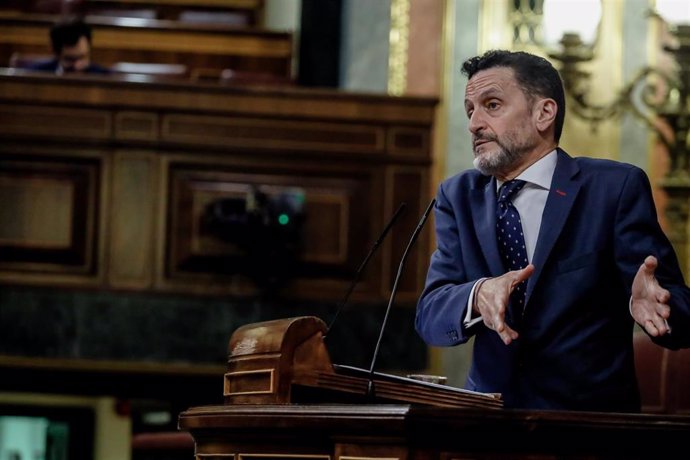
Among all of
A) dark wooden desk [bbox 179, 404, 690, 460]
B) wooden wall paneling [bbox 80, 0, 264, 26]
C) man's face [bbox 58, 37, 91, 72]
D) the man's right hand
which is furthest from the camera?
wooden wall paneling [bbox 80, 0, 264, 26]

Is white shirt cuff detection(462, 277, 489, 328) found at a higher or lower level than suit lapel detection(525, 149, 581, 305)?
lower

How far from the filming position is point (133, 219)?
6.52 m

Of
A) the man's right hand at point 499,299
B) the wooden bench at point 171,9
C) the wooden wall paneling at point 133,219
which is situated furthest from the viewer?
the wooden bench at point 171,9

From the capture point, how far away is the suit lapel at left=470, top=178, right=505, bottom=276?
9.11 ft

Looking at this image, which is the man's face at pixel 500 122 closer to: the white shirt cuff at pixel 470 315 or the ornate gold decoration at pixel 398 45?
the white shirt cuff at pixel 470 315

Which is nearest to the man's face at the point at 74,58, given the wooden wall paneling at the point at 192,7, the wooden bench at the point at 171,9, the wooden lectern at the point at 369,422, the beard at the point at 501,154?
the wooden bench at the point at 171,9

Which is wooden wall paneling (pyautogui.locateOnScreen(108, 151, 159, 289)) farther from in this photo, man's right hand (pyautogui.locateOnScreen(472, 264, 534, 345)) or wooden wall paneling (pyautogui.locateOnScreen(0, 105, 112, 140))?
man's right hand (pyautogui.locateOnScreen(472, 264, 534, 345))

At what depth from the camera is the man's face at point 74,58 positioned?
6.91 meters

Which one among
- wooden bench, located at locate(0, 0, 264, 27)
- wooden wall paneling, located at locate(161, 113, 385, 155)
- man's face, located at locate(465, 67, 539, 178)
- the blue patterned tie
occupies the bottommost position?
the blue patterned tie

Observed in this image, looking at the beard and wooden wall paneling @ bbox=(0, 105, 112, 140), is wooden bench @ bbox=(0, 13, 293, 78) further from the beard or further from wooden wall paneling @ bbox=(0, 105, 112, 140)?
the beard

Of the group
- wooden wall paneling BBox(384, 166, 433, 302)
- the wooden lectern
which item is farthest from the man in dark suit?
wooden wall paneling BBox(384, 166, 433, 302)

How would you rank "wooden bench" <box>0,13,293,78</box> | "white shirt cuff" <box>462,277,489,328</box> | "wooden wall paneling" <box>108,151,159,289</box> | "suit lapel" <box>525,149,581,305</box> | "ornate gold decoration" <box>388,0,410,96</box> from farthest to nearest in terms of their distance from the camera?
"wooden bench" <box>0,13,293,78</box> < "ornate gold decoration" <box>388,0,410,96</box> < "wooden wall paneling" <box>108,151,159,289</box> < "suit lapel" <box>525,149,581,305</box> < "white shirt cuff" <box>462,277,489,328</box>

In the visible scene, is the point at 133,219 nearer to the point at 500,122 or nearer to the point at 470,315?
the point at 500,122

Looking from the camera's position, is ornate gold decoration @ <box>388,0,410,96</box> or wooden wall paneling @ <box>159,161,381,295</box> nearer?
wooden wall paneling @ <box>159,161,381,295</box>
